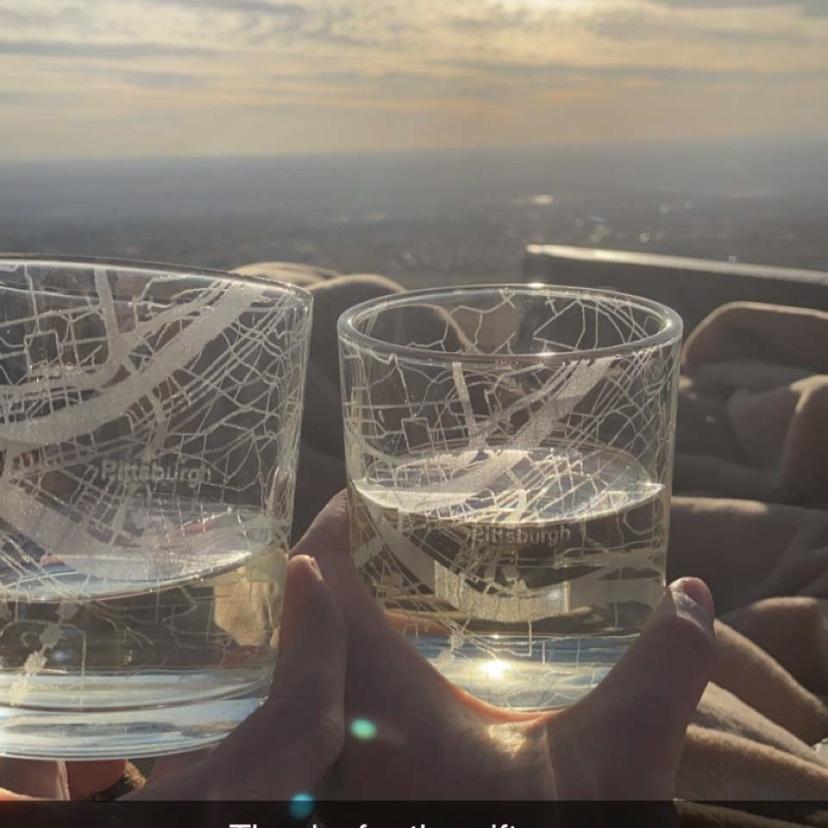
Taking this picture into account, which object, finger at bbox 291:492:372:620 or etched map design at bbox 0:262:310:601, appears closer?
etched map design at bbox 0:262:310:601

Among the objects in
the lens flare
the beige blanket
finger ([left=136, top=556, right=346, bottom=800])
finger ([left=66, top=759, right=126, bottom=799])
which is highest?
finger ([left=136, top=556, right=346, bottom=800])

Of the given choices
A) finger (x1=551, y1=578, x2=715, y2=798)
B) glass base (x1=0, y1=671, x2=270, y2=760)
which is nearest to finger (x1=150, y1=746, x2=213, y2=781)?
glass base (x1=0, y1=671, x2=270, y2=760)

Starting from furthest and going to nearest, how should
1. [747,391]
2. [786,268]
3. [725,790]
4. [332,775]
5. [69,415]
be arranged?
1. [786,268]
2. [747,391]
3. [725,790]
4. [332,775]
5. [69,415]

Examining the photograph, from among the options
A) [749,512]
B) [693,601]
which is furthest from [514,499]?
[749,512]

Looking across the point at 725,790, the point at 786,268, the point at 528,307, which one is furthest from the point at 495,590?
the point at 786,268

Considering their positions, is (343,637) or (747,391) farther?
(747,391)

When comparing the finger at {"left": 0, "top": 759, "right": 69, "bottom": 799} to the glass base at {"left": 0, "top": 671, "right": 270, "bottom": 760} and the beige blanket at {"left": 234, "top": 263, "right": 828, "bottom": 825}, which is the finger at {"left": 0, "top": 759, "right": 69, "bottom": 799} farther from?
the beige blanket at {"left": 234, "top": 263, "right": 828, "bottom": 825}

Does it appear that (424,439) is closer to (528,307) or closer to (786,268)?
(528,307)

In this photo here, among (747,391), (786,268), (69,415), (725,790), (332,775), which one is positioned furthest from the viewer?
(786,268)
